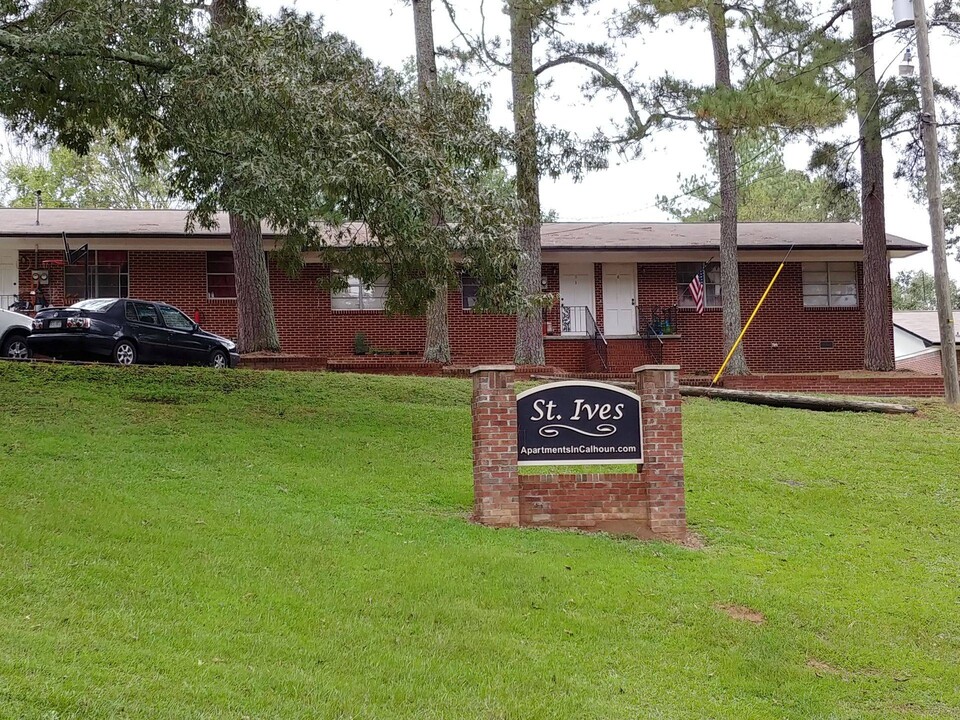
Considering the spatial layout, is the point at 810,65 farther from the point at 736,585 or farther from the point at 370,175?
the point at 736,585

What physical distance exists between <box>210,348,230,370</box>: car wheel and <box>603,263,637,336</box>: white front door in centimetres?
1032

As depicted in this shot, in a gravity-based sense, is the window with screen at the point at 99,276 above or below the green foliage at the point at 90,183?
below

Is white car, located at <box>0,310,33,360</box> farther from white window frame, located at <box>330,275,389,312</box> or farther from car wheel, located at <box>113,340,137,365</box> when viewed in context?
white window frame, located at <box>330,275,389,312</box>

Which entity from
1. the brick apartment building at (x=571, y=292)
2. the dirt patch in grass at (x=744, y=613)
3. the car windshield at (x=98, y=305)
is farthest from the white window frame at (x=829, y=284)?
the dirt patch in grass at (x=744, y=613)

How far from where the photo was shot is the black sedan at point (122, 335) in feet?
49.8

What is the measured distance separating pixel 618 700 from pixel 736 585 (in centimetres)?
223

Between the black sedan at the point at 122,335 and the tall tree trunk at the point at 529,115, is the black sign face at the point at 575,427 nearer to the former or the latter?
the tall tree trunk at the point at 529,115

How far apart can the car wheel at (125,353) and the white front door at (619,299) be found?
1225cm

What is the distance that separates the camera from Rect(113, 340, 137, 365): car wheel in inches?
612

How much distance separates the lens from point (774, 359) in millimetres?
24109

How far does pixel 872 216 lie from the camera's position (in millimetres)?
20953

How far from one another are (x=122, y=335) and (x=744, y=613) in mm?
12011

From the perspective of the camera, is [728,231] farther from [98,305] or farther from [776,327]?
[98,305]

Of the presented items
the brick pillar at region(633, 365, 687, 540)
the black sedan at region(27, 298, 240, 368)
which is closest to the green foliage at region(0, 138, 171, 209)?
the black sedan at region(27, 298, 240, 368)
